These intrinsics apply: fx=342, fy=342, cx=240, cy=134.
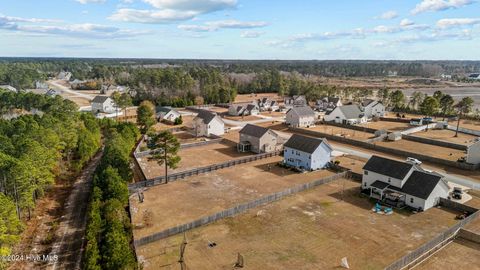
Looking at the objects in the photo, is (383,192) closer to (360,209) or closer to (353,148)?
(360,209)

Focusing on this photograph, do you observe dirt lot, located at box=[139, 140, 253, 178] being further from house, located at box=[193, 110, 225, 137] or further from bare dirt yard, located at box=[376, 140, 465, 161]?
bare dirt yard, located at box=[376, 140, 465, 161]

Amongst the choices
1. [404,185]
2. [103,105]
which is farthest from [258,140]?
[103,105]

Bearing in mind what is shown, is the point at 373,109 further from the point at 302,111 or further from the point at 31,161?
the point at 31,161

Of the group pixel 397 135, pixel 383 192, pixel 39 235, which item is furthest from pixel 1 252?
pixel 397 135

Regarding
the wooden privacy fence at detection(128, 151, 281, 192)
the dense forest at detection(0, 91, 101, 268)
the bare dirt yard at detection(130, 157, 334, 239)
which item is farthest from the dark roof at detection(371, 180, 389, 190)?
the dense forest at detection(0, 91, 101, 268)

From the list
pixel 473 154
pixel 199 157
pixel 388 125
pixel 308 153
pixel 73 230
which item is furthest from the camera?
pixel 388 125

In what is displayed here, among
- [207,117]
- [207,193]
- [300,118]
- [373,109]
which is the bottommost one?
[207,193]
